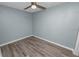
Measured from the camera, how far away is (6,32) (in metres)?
3.18

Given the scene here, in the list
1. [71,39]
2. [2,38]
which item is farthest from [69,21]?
[2,38]

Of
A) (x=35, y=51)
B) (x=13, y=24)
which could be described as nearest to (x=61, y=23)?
(x=35, y=51)

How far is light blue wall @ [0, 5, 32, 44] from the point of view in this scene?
9.96 ft

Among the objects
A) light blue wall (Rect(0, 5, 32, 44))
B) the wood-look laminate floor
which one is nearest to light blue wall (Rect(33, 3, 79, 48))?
the wood-look laminate floor

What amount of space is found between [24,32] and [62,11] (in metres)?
2.41

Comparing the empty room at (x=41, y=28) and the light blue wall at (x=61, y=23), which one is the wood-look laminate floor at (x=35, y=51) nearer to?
the empty room at (x=41, y=28)

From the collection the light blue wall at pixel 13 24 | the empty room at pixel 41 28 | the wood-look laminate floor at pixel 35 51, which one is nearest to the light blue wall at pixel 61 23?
the empty room at pixel 41 28

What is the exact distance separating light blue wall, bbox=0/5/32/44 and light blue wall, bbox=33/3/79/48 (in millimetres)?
854

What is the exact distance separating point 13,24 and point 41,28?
1.50m

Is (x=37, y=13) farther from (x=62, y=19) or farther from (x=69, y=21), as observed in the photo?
(x=69, y=21)

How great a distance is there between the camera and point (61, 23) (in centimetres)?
286

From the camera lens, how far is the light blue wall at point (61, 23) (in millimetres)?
2490

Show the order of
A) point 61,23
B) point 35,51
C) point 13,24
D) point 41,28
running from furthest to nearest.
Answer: point 41,28 → point 13,24 → point 61,23 → point 35,51

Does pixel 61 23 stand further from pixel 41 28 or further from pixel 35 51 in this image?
pixel 35 51
